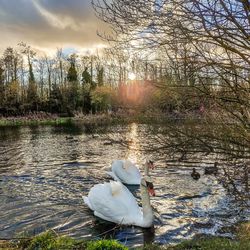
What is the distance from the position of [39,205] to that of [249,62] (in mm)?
7374

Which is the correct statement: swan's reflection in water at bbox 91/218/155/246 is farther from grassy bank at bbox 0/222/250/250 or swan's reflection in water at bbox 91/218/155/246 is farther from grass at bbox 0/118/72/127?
grass at bbox 0/118/72/127

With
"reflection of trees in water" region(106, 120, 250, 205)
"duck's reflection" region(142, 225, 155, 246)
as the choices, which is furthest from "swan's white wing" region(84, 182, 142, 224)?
"reflection of trees in water" region(106, 120, 250, 205)

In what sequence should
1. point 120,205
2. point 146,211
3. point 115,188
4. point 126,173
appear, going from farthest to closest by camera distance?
point 126,173 < point 115,188 < point 120,205 < point 146,211

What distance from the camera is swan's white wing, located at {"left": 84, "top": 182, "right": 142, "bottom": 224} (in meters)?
8.76

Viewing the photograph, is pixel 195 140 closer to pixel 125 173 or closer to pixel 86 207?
pixel 86 207

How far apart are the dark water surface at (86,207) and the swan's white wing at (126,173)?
Result: 1.25ft

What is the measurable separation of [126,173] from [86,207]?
3731 mm

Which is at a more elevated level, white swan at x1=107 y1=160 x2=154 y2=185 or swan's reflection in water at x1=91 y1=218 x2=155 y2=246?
white swan at x1=107 y1=160 x2=154 y2=185

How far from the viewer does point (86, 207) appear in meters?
10.2

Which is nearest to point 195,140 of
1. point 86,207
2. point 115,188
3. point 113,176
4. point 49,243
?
point 49,243

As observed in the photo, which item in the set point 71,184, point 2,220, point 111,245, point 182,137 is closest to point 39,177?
point 71,184

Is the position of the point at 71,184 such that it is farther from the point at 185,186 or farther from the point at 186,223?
the point at 186,223

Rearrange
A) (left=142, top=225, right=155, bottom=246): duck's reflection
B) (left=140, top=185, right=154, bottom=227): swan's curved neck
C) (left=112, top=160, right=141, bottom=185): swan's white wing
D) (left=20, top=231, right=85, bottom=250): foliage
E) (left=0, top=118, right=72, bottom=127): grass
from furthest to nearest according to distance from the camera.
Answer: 1. (left=0, top=118, right=72, bottom=127): grass
2. (left=112, top=160, right=141, bottom=185): swan's white wing
3. (left=140, top=185, right=154, bottom=227): swan's curved neck
4. (left=142, top=225, right=155, bottom=246): duck's reflection
5. (left=20, top=231, right=85, bottom=250): foliage

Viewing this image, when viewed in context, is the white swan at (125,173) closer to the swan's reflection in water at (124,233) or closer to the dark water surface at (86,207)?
the dark water surface at (86,207)
